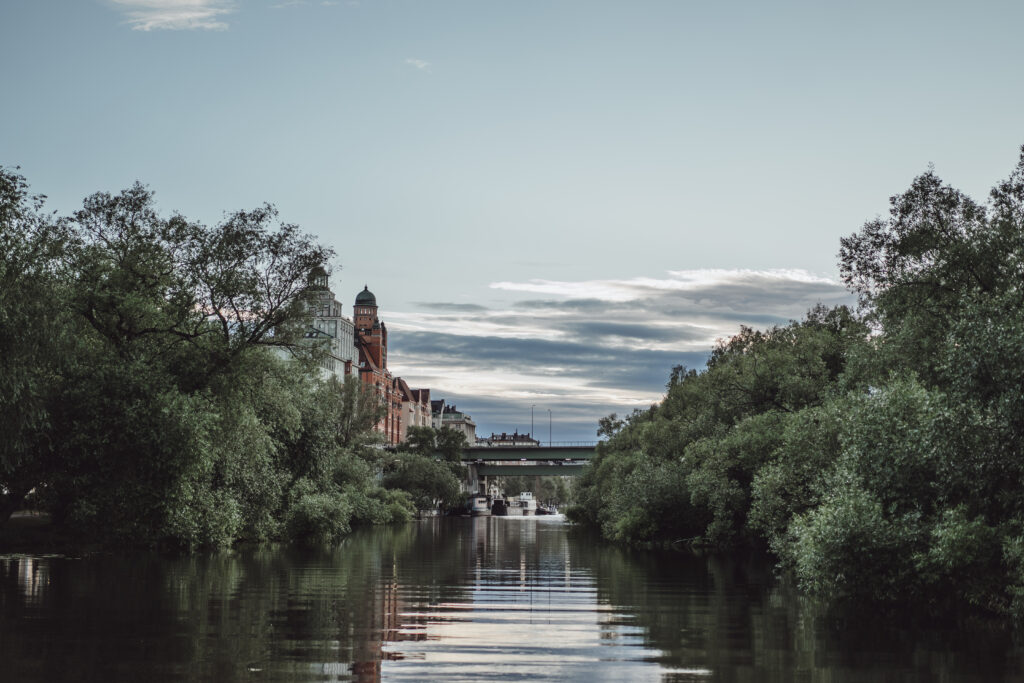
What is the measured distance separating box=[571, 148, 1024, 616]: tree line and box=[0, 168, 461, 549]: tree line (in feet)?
70.8

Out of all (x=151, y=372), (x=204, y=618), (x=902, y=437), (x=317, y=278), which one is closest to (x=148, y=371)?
(x=151, y=372)

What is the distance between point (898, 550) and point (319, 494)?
4534 centimetres

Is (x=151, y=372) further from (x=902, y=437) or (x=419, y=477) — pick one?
(x=419, y=477)

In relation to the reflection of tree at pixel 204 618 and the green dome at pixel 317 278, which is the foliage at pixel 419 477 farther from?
the reflection of tree at pixel 204 618

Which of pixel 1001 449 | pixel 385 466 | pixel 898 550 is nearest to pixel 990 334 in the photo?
pixel 1001 449

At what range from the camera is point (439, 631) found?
2095 cm

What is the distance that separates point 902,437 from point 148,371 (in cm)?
3053

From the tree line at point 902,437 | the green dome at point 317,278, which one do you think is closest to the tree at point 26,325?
the green dome at point 317,278

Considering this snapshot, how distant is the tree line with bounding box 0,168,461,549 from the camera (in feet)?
127

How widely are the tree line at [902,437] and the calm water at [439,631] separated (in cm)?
165

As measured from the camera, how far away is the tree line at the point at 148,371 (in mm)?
38562

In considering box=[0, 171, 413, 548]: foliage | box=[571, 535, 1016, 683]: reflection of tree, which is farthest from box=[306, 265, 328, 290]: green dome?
box=[571, 535, 1016, 683]: reflection of tree

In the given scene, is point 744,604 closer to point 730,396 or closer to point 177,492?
point 177,492

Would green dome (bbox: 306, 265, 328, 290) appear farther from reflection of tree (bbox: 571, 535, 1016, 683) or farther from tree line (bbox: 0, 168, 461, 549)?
reflection of tree (bbox: 571, 535, 1016, 683)
